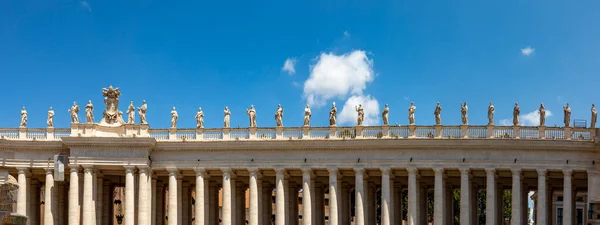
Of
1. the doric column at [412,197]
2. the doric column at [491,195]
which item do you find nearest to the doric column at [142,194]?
the doric column at [412,197]

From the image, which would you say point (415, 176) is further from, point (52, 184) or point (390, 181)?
point (52, 184)

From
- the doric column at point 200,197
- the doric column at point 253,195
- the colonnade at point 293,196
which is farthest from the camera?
the doric column at point 200,197

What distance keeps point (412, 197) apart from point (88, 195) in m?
31.1

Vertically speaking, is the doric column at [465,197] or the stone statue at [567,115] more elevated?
the stone statue at [567,115]

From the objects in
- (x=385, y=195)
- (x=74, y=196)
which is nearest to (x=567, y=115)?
(x=385, y=195)

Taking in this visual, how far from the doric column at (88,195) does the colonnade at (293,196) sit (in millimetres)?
97

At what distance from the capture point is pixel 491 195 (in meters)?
85.5

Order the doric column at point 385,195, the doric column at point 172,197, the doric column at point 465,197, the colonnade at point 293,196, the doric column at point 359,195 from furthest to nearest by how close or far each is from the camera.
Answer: the doric column at point 172,197, the doric column at point 359,195, the doric column at point 385,195, the colonnade at point 293,196, the doric column at point 465,197

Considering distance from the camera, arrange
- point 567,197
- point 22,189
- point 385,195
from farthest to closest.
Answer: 1. point 22,189
2. point 385,195
3. point 567,197

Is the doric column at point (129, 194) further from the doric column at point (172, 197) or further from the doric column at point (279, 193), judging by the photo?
the doric column at point (279, 193)

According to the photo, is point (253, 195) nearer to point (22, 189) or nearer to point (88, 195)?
point (88, 195)

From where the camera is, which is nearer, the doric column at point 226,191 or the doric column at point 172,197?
the doric column at point 226,191

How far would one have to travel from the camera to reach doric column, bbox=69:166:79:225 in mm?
89938

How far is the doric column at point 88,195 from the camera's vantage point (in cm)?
8969
